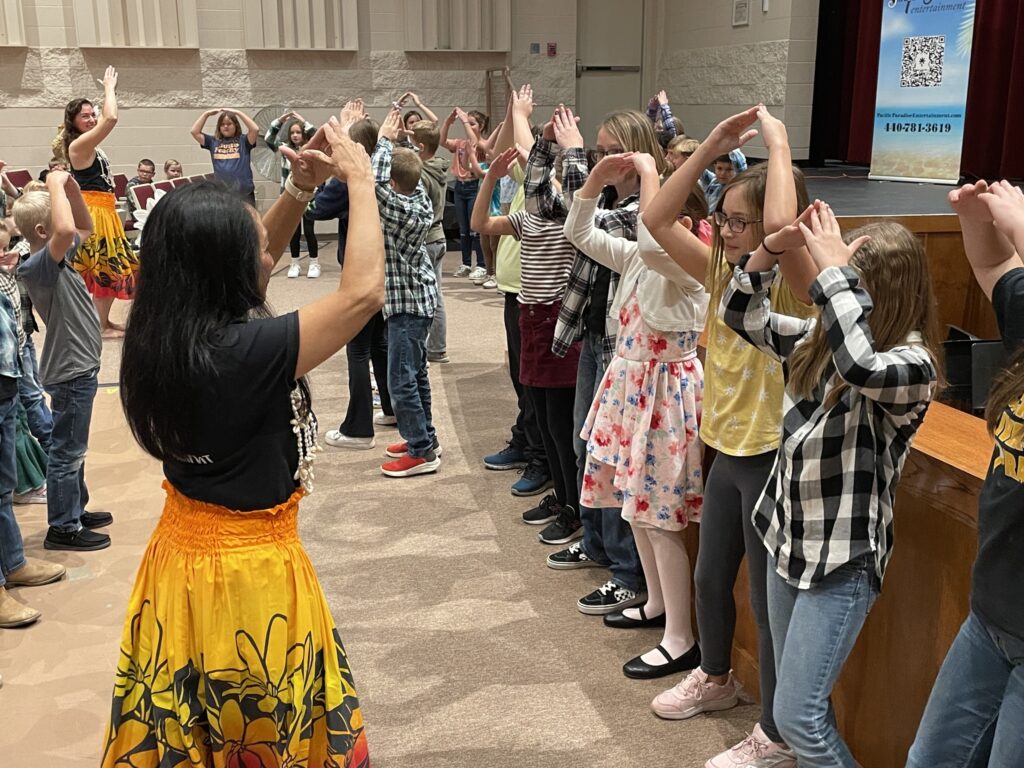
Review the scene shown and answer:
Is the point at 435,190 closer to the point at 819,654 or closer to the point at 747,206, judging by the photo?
the point at 747,206

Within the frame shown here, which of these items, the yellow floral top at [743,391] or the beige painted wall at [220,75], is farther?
the beige painted wall at [220,75]

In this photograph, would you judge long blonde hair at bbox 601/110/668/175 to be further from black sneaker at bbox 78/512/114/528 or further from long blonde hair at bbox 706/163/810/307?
black sneaker at bbox 78/512/114/528

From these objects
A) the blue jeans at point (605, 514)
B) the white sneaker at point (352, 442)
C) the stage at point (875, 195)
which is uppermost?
the stage at point (875, 195)

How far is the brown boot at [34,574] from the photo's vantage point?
3330mm

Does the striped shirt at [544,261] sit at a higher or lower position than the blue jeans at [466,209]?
higher

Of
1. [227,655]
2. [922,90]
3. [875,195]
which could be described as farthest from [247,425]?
[922,90]

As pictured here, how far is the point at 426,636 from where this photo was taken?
3.04m

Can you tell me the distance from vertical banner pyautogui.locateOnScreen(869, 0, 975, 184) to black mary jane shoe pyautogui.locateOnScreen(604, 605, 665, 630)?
4.06 metres

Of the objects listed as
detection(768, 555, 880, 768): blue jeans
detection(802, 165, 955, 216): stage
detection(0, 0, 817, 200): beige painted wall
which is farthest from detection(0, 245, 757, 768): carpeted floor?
detection(0, 0, 817, 200): beige painted wall

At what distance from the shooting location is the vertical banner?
19.2 ft

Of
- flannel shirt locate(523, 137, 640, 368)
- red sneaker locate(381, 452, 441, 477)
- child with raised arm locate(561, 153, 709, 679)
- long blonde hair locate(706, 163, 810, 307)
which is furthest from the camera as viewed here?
red sneaker locate(381, 452, 441, 477)

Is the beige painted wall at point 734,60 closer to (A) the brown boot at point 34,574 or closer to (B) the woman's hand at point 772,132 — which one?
(B) the woman's hand at point 772,132

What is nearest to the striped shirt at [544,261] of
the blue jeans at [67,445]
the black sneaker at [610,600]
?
the black sneaker at [610,600]

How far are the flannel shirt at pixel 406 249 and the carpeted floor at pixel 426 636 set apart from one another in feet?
2.57
